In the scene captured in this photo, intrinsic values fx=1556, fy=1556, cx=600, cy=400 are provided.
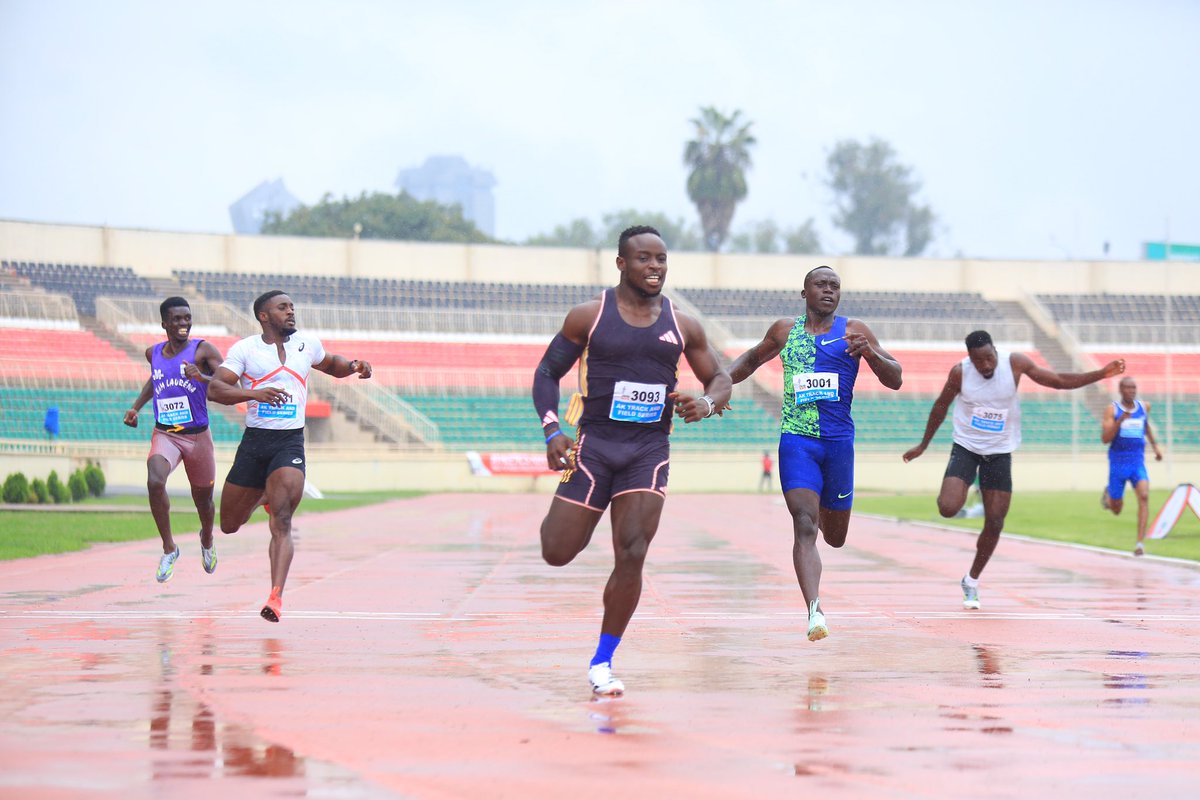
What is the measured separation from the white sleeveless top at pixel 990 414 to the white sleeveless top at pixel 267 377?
4855 millimetres

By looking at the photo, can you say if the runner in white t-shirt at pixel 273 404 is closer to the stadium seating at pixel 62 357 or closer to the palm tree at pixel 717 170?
the stadium seating at pixel 62 357

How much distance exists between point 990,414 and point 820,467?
2.80 metres

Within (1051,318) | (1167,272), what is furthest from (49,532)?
(1167,272)

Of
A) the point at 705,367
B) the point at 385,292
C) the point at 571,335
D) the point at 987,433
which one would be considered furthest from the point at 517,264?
the point at 571,335

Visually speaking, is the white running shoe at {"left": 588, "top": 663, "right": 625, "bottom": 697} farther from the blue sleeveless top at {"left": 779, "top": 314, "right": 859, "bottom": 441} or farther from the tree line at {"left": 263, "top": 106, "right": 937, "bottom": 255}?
the tree line at {"left": 263, "top": 106, "right": 937, "bottom": 255}

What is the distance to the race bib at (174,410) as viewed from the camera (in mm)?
12062

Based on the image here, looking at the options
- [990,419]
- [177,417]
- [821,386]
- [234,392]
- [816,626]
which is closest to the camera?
[816,626]

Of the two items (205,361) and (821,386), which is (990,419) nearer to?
(821,386)

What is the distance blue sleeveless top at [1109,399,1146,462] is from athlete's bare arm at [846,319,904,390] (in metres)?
10.3

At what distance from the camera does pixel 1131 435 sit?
61.4ft

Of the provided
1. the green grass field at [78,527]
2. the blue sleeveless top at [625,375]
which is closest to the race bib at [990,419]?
the blue sleeveless top at [625,375]

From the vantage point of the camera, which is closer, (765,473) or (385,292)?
(765,473)

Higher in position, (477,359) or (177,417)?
(177,417)

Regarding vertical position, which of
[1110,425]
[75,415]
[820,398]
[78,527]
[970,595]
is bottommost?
[78,527]
